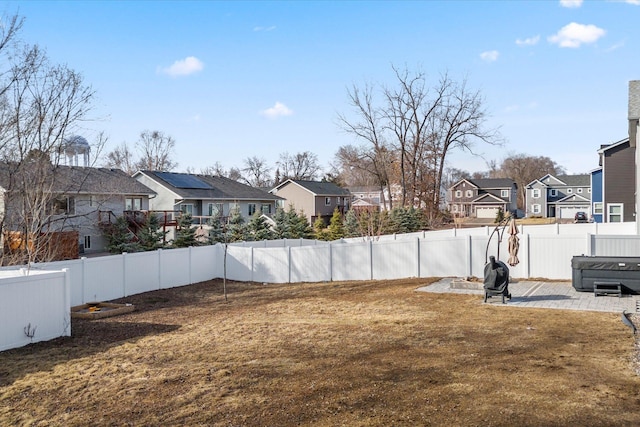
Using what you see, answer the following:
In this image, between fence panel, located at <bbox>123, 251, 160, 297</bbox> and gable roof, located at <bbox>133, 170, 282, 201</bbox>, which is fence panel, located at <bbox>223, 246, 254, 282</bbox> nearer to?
fence panel, located at <bbox>123, 251, 160, 297</bbox>

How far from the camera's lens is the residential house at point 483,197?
7338 centimetres

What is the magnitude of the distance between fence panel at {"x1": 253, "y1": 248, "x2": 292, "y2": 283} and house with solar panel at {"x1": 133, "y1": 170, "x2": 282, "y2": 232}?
1734 cm

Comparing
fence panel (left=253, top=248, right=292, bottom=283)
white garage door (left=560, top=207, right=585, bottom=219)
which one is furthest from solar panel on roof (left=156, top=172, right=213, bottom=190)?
white garage door (left=560, top=207, right=585, bottom=219)

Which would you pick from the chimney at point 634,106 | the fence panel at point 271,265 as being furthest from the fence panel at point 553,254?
the fence panel at point 271,265

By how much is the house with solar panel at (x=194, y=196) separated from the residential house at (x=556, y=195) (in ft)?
146

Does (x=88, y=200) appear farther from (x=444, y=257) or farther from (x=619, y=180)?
(x=619, y=180)

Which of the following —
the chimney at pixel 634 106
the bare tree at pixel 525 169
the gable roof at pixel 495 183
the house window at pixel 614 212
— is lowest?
the house window at pixel 614 212

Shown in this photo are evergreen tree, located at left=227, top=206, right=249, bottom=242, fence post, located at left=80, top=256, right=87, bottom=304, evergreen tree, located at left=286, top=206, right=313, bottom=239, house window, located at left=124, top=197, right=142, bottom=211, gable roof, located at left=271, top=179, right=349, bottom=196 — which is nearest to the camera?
fence post, located at left=80, top=256, right=87, bottom=304

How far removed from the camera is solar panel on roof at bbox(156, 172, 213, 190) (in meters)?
39.2

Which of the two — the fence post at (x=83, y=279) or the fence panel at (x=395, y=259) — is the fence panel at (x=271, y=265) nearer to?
the fence panel at (x=395, y=259)

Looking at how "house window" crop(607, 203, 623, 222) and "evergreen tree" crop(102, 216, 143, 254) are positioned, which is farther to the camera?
"house window" crop(607, 203, 623, 222)

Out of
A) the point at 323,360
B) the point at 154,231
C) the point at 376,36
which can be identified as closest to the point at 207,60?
the point at 376,36

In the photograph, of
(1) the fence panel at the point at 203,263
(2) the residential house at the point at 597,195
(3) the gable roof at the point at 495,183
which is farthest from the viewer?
(3) the gable roof at the point at 495,183

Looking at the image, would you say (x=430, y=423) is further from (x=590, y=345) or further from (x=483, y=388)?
(x=590, y=345)
